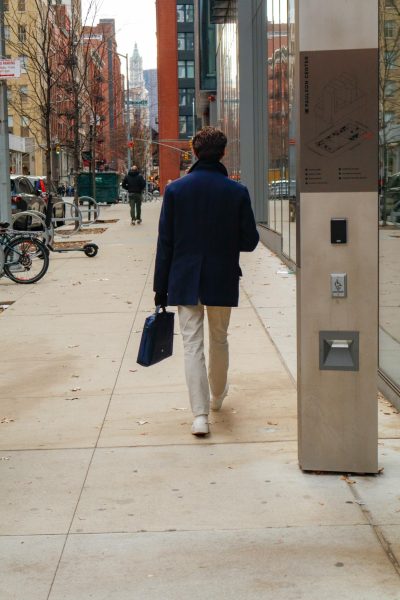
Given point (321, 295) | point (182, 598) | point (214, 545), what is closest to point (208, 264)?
point (321, 295)

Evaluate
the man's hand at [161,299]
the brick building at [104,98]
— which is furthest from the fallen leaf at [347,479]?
the brick building at [104,98]

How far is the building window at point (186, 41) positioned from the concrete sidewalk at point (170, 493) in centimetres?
12428

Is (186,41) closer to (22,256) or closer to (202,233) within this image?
(22,256)

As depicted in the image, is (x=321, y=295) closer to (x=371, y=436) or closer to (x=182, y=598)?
(x=371, y=436)

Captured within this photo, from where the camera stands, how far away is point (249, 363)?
8.64 metres

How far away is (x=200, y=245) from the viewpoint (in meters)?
6.17

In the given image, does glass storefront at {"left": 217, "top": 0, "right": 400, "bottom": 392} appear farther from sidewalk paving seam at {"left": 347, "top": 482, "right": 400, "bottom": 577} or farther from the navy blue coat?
sidewalk paving seam at {"left": 347, "top": 482, "right": 400, "bottom": 577}

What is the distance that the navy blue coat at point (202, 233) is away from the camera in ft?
20.2

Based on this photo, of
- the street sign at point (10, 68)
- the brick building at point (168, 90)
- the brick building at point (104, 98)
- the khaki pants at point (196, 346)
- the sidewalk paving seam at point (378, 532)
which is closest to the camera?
the sidewalk paving seam at point (378, 532)

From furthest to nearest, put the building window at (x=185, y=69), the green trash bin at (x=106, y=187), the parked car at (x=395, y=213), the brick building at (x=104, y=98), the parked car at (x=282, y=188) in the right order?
the building window at (x=185, y=69) < the green trash bin at (x=106, y=187) < the brick building at (x=104, y=98) < the parked car at (x=282, y=188) < the parked car at (x=395, y=213)

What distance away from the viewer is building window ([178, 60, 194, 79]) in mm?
130125

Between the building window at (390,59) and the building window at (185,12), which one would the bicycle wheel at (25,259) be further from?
the building window at (185,12)

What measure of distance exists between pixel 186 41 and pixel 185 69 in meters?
3.68

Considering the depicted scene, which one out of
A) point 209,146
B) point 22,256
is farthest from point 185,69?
point 209,146
